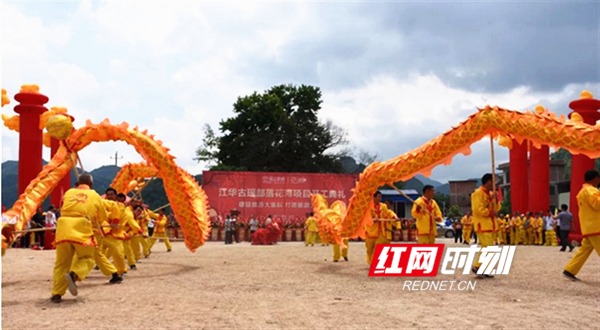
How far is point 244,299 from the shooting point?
6.91 metres

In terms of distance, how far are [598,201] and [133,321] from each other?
6.79m

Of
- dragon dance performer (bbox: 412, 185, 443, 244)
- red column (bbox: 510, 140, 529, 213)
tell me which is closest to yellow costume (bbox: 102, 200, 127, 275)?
dragon dance performer (bbox: 412, 185, 443, 244)

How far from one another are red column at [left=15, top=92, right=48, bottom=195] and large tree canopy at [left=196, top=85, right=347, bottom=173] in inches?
758

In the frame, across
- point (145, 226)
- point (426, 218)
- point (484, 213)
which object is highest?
point (484, 213)

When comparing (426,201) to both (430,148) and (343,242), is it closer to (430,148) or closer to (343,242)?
(430,148)

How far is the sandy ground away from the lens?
17.5ft

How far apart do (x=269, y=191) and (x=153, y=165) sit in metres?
17.6

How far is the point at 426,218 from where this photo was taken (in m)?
9.88

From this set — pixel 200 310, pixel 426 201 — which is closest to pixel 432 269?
pixel 426 201

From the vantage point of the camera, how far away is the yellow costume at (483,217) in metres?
8.95

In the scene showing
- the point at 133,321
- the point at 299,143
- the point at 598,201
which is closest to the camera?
the point at 133,321

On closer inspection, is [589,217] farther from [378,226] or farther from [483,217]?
[378,226]

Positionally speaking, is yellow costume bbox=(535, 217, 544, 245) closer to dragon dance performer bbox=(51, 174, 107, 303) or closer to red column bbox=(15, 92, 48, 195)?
dragon dance performer bbox=(51, 174, 107, 303)
